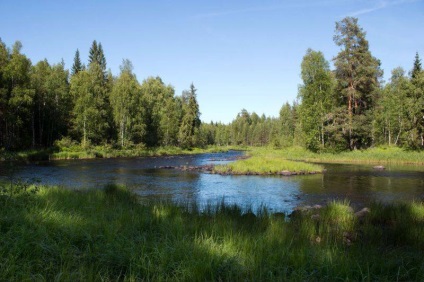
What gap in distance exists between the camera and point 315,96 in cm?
5831

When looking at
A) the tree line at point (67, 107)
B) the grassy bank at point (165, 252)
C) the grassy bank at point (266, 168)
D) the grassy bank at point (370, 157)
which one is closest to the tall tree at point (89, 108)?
the tree line at point (67, 107)

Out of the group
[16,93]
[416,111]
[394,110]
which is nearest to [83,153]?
[16,93]

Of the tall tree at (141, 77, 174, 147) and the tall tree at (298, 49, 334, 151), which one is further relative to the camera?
the tall tree at (141, 77, 174, 147)

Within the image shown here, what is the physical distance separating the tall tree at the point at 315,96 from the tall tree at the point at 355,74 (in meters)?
3.49

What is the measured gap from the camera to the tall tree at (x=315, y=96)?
182 feet

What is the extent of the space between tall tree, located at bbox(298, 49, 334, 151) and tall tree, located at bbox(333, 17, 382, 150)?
349 centimetres

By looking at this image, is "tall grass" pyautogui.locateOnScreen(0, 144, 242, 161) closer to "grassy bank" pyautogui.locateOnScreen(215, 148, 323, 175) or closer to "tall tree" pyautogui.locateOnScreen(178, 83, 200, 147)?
"tall tree" pyautogui.locateOnScreen(178, 83, 200, 147)

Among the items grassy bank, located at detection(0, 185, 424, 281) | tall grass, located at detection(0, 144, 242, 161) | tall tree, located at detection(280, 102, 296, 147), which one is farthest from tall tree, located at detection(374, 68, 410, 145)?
grassy bank, located at detection(0, 185, 424, 281)

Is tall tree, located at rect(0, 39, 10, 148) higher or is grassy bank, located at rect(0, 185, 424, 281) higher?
tall tree, located at rect(0, 39, 10, 148)

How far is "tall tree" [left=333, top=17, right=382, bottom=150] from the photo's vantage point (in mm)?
49656

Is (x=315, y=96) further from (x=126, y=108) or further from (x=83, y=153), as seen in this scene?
(x=83, y=153)

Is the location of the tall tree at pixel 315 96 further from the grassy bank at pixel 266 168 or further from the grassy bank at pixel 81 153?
the grassy bank at pixel 81 153

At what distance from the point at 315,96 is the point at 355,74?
8.94 meters

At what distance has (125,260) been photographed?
537cm
